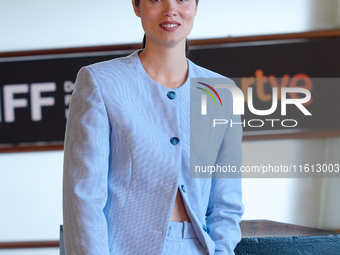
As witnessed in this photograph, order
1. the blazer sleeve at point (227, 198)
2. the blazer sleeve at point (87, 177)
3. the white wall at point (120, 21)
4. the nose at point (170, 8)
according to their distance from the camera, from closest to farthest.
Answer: the blazer sleeve at point (87, 177) → the nose at point (170, 8) → the blazer sleeve at point (227, 198) → the white wall at point (120, 21)

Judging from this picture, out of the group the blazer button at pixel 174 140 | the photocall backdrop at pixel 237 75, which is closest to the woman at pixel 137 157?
the blazer button at pixel 174 140

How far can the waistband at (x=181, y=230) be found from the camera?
957 millimetres

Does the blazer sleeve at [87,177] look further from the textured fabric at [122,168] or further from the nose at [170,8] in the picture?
the nose at [170,8]

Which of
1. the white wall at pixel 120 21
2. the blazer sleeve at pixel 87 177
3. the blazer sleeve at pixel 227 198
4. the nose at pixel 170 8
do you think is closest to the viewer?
the blazer sleeve at pixel 87 177

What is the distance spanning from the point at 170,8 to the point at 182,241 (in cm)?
59

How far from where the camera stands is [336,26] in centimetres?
308

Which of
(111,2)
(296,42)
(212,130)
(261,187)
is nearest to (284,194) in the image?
(261,187)

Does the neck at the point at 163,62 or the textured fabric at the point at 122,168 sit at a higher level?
the neck at the point at 163,62

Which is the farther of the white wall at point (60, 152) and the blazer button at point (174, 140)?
the white wall at point (60, 152)

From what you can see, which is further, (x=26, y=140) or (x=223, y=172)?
(x=26, y=140)

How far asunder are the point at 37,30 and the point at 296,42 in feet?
6.71

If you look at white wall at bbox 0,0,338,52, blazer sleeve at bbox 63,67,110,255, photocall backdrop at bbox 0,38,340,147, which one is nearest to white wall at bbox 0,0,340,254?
white wall at bbox 0,0,338,52

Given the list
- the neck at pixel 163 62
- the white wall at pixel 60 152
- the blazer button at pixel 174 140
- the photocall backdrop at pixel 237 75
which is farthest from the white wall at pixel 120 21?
the blazer button at pixel 174 140

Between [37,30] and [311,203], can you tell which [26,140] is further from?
[311,203]
